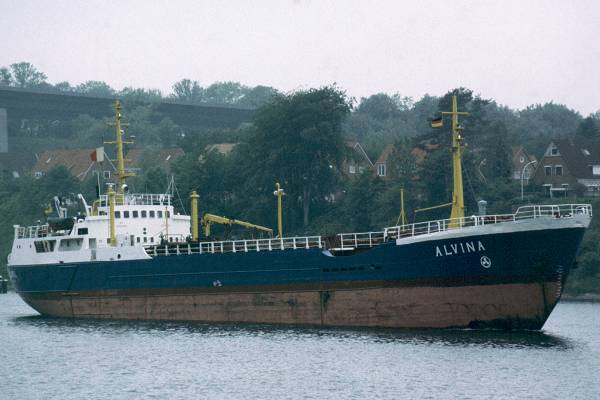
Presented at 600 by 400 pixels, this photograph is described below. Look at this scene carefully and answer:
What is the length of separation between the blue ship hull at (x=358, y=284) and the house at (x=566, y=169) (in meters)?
50.1

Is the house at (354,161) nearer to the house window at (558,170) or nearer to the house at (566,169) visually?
the house at (566,169)

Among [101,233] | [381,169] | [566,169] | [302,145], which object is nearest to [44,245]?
[101,233]

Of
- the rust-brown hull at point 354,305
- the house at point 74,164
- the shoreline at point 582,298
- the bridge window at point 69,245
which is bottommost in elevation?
the shoreline at point 582,298

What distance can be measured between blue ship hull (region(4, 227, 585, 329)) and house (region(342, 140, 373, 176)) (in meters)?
42.9

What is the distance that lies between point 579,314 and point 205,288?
22.8 m

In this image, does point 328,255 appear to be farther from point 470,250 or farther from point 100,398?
point 100,398

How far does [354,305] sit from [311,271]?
2.71m

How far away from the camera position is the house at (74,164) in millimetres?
132375

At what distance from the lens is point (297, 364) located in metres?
45.7

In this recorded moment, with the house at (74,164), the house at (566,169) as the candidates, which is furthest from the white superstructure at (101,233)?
the house at (74,164)

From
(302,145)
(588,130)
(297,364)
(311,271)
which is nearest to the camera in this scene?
(297,364)

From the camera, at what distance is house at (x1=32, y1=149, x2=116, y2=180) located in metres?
132

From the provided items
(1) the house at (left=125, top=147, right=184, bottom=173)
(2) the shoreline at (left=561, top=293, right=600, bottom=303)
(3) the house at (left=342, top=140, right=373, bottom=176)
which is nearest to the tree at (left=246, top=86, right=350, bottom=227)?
(3) the house at (left=342, top=140, right=373, bottom=176)

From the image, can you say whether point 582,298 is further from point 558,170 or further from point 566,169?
point 558,170
